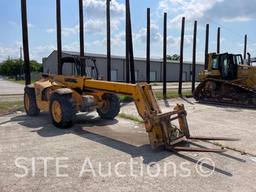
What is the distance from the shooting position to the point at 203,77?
19.3 meters

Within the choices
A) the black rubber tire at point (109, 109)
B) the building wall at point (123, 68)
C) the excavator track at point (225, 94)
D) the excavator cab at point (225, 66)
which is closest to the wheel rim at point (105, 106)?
the black rubber tire at point (109, 109)

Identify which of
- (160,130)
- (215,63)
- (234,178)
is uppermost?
(215,63)

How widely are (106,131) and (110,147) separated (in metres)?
1.75

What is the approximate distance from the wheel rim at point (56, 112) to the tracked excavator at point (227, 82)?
9975 millimetres

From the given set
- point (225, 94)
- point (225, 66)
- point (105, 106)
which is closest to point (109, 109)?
point (105, 106)

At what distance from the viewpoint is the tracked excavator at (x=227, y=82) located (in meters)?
17.1

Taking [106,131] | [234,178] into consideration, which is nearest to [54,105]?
[106,131]

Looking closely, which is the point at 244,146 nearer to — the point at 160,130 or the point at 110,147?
the point at 160,130

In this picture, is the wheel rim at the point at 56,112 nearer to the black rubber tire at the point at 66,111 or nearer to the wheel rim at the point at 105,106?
the black rubber tire at the point at 66,111

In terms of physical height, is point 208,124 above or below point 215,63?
below

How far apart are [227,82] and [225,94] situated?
2.10 ft

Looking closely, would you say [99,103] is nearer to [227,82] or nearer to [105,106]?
[105,106]

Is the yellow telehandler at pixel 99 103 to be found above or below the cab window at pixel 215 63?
below

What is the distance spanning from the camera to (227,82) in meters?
17.7
